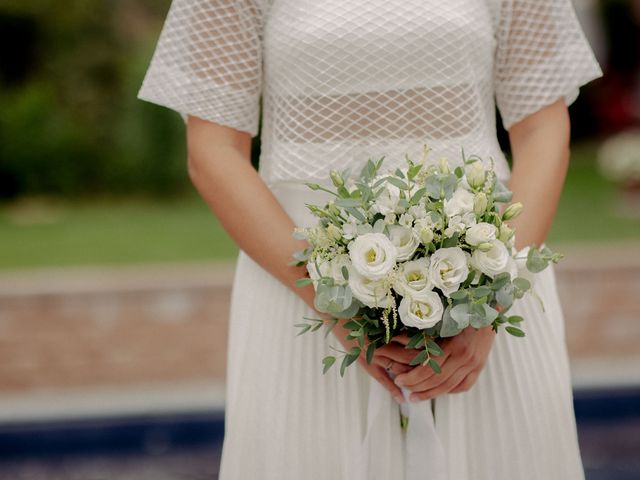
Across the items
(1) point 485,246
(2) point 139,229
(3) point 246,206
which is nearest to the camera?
(1) point 485,246

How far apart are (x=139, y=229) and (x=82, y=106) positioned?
11.8 ft

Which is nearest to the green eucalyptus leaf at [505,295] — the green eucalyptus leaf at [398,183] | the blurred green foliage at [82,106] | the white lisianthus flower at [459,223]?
the white lisianthus flower at [459,223]


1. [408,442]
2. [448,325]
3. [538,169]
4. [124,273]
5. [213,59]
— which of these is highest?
[213,59]

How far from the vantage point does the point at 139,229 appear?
8828 mm

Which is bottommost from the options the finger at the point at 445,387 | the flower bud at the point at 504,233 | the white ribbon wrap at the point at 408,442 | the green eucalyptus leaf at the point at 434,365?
the white ribbon wrap at the point at 408,442

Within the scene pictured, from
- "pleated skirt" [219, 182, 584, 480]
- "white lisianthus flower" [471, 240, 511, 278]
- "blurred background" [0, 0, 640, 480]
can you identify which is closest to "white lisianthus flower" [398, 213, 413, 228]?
"white lisianthus flower" [471, 240, 511, 278]

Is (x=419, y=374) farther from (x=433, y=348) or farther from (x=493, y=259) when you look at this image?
(x=493, y=259)

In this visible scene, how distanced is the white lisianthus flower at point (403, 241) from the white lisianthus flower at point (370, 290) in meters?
0.05

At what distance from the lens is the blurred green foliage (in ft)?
34.2

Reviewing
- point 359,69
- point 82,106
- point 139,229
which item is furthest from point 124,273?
point 82,106

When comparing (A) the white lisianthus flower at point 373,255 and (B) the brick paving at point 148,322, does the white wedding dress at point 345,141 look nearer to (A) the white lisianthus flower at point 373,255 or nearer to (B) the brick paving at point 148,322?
(A) the white lisianthus flower at point 373,255

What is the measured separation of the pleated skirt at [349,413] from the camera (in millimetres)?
1704

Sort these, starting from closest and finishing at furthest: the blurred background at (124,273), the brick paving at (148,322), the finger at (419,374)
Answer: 1. the finger at (419,374)
2. the blurred background at (124,273)
3. the brick paving at (148,322)

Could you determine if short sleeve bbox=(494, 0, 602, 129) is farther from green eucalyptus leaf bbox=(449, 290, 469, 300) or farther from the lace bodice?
green eucalyptus leaf bbox=(449, 290, 469, 300)
